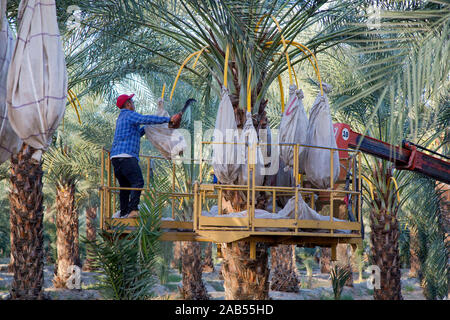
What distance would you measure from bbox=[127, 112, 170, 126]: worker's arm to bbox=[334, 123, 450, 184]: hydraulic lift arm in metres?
5.48

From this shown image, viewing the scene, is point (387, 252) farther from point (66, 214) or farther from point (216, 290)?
point (216, 290)

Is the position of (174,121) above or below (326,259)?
above

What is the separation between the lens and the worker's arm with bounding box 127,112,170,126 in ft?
27.5

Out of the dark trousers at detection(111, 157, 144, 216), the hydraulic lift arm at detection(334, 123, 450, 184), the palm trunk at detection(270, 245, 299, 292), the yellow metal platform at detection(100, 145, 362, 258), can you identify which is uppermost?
the hydraulic lift arm at detection(334, 123, 450, 184)

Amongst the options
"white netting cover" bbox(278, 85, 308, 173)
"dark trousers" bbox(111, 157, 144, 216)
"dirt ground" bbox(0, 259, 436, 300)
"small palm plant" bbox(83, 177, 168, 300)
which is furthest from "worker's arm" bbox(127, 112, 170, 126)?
"dirt ground" bbox(0, 259, 436, 300)

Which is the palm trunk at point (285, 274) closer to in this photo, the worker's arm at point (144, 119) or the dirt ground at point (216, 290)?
the dirt ground at point (216, 290)

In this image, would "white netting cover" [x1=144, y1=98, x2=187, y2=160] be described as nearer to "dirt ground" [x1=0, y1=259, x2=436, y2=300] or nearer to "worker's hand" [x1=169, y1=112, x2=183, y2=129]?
"worker's hand" [x1=169, y1=112, x2=183, y2=129]

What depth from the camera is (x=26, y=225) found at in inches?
532

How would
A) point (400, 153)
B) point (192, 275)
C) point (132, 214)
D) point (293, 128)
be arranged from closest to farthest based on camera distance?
point (132, 214)
point (293, 128)
point (400, 153)
point (192, 275)

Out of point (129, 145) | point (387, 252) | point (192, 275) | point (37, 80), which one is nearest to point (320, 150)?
point (129, 145)

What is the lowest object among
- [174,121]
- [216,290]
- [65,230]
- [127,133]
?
[216,290]

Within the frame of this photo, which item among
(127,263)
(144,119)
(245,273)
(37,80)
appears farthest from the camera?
(245,273)

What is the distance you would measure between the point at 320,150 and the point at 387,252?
8.09 metres

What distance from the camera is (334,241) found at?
9047 mm
